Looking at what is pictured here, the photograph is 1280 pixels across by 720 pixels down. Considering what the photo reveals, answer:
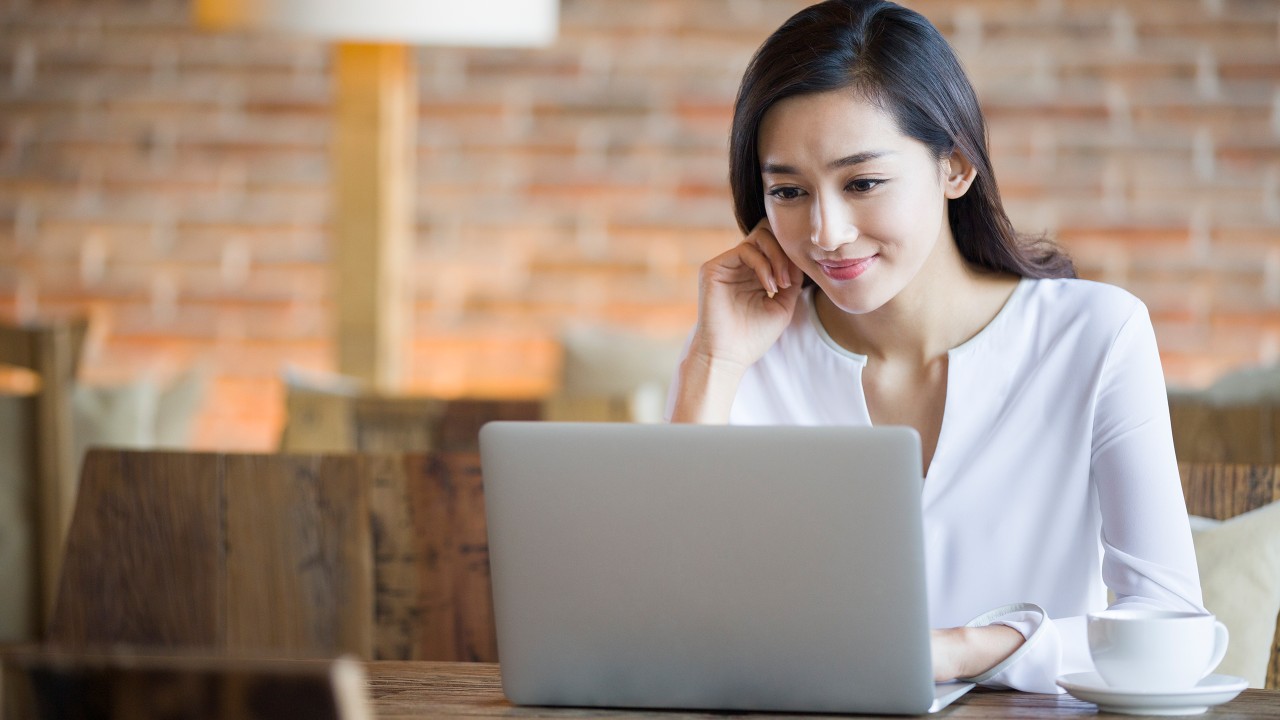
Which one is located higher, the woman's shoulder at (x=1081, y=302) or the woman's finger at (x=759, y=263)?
the woman's finger at (x=759, y=263)

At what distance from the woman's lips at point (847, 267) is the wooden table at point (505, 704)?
1.45 feet

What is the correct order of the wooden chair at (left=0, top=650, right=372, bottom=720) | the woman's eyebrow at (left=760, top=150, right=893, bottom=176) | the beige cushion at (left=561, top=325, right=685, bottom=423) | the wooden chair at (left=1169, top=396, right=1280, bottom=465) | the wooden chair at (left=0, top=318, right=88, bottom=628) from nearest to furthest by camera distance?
the wooden chair at (left=0, top=650, right=372, bottom=720)
the woman's eyebrow at (left=760, top=150, right=893, bottom=176)
the wooden chair at (left=1169, top=396, right=1280, bottom=465)
the wooden chair at (left=0, top=318, right=88, bottom=628)
the beige cushion at (left=561, top=325, right=685, bottom=423)

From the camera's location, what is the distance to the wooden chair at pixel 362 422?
2316 mm

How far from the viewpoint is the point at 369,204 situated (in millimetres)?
3275

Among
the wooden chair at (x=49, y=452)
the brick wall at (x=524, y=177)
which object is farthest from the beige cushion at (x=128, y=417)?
the brick wall at (x=524, y=177)

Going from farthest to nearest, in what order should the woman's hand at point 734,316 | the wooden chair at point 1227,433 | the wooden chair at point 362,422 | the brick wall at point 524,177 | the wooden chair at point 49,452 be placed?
the brick wall at point 524,177 → the wooden chair at point 49,452 → the wooden chair at point 362,422 → the wooden chair at point 1227,433 → the woman's hand at point 734,316

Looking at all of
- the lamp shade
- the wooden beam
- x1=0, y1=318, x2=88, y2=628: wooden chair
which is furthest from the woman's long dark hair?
the wooden beam

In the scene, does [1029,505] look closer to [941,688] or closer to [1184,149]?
[941,688]

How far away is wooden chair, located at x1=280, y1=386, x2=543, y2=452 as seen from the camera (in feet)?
7.60

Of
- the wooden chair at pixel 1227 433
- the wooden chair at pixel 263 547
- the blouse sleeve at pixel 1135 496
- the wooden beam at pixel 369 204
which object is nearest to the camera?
the blouse sleeve at pixel 1135 496

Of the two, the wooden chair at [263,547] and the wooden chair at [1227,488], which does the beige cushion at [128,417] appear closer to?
the wooden chair at [263,547]

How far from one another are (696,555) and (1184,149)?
3.33 m

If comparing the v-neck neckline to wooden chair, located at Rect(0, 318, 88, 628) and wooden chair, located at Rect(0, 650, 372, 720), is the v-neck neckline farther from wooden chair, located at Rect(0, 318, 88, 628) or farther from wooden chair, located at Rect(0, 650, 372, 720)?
wooden chair, located at Rect(0, 318, 88, 628)

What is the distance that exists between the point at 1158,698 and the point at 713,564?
310 mm
